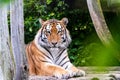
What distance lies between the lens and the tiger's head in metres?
5.06

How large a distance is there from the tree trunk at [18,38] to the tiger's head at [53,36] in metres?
1.61

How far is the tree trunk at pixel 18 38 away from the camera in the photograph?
11.0 feet

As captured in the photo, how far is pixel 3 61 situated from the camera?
322cm

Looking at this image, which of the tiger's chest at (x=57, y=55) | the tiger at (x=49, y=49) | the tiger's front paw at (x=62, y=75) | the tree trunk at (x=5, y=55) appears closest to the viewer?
the tree trunk at (x=5, y=55)

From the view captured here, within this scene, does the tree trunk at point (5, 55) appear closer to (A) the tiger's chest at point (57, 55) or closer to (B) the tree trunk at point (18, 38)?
(B) the tree trunk at point (18, 38)

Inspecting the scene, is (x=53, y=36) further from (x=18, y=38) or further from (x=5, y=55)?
(x=5, y=55)

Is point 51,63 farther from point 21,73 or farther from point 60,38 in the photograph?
point 21,73

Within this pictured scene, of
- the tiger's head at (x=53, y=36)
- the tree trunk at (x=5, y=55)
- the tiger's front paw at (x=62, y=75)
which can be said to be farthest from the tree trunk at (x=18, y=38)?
the tiger's head at (x=53, y=36)

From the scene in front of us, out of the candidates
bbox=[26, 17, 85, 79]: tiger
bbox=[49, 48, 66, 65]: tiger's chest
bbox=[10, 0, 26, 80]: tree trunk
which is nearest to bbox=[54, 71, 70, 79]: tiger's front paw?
bbox=[26, 17, 85, 79]: tiger

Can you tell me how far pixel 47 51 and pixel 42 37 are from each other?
0.20m

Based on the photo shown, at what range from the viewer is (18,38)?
3.40 metres

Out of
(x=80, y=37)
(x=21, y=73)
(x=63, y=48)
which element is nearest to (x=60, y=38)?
(x=63, y=48)

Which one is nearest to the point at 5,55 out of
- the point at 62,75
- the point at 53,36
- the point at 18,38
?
the point at 18,38

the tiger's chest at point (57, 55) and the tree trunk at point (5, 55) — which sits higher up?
the tree trunk at point (5, 55)
